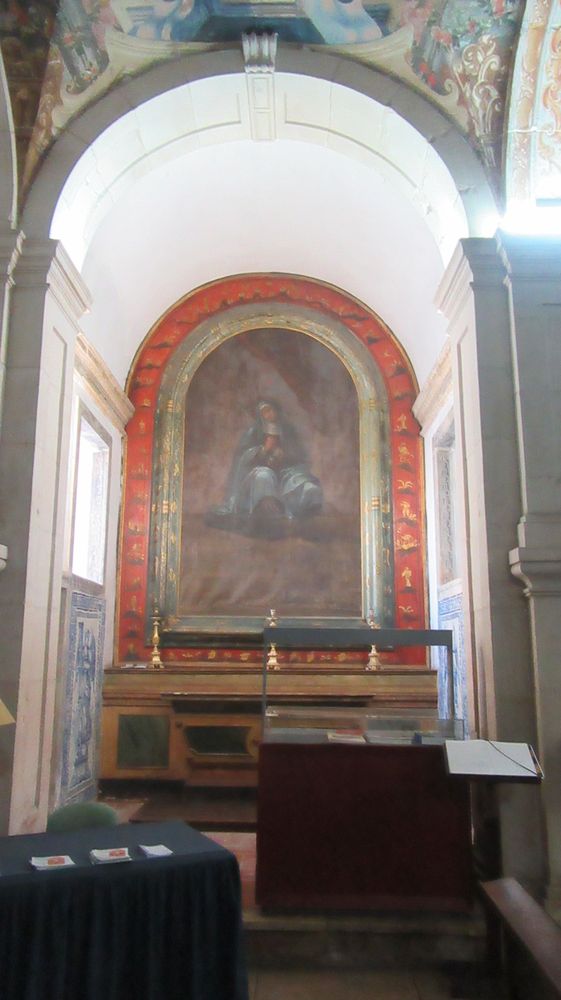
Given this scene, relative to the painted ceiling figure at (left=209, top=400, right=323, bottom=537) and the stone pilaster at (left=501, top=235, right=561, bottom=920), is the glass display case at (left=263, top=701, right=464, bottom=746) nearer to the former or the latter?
the stone pilaster at (left=501, top=235, right=561, bottom=920)

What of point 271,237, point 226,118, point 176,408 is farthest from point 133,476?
point 226,118

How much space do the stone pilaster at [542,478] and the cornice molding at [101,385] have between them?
4.27m

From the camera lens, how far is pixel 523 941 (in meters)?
3.56

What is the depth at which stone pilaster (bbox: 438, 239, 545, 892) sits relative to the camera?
5.37 metres

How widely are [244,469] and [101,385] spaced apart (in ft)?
6.99

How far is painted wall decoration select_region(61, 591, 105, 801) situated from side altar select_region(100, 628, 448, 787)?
0.98 ft

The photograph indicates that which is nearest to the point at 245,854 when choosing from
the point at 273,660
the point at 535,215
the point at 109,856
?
the point at 109,856

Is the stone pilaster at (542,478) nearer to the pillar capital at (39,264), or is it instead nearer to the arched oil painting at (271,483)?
the pillar capital at (39,264)

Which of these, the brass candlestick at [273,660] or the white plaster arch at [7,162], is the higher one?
the white plaster arch at [7,162]

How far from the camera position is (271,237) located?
9.77 m

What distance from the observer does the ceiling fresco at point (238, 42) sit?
20.7 ft

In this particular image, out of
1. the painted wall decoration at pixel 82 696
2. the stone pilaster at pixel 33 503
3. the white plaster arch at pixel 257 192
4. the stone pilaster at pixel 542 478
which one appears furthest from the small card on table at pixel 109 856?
the white plaster arch at pixel 257 192

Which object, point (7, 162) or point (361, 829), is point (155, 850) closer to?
point (361, 829)

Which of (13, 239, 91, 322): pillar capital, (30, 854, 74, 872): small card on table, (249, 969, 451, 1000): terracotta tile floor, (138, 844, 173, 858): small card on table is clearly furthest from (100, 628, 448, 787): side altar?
(30, 854, 74, 872): small card on table
